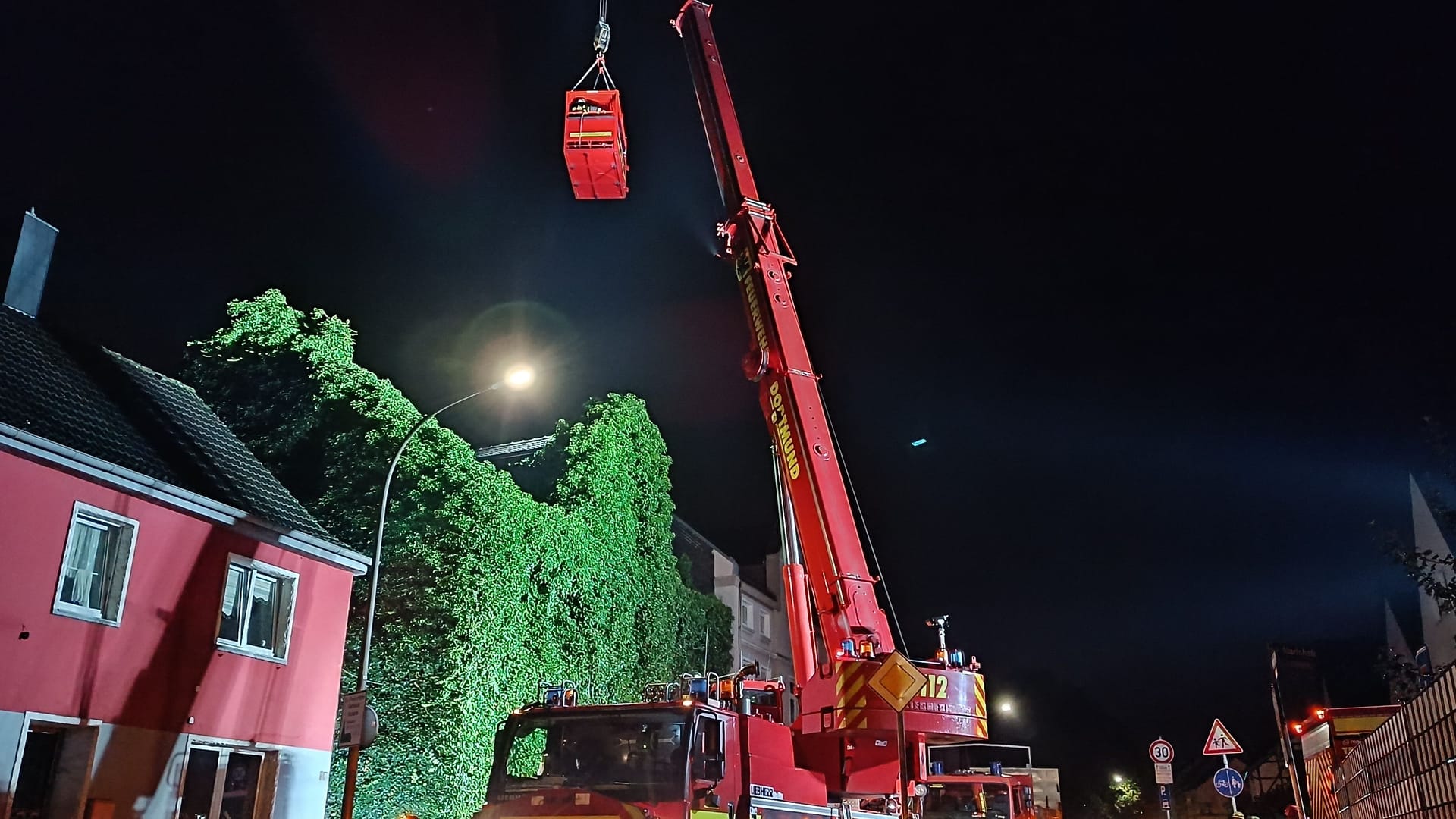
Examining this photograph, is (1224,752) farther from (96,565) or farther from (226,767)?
(96,565)

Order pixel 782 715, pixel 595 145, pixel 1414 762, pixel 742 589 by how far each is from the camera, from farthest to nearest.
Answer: pixel 742 589 < pixel 595 145 < pixel 782 715 < pixel 1414 762

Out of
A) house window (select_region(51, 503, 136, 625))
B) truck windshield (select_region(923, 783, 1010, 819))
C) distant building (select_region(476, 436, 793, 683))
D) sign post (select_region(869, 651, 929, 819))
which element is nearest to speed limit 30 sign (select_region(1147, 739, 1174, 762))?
truck windshield (select_region(923, 783, 1010, 819))

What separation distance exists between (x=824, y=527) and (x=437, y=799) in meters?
10.9

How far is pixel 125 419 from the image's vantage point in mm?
15938

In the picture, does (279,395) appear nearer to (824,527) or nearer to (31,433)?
(31,433)

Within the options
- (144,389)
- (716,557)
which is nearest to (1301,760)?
(144,389)

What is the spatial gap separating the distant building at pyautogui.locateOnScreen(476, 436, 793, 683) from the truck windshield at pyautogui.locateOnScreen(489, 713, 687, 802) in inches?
1080

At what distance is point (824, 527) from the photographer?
1451 cm

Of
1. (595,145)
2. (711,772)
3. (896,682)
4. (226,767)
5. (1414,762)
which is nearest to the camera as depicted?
(1414,762)

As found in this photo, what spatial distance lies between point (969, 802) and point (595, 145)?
1277cm

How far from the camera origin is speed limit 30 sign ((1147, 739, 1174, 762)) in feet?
55.9

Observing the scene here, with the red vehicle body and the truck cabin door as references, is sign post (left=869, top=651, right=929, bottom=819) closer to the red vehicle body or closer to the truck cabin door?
the red vehicle body

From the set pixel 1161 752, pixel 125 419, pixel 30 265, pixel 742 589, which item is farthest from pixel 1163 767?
pixel 742 589

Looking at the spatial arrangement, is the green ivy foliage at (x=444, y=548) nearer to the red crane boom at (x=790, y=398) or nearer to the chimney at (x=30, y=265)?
the chimney at (x=30, y=265)
